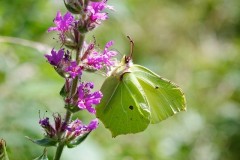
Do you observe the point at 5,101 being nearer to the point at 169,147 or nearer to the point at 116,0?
the point at 116,0

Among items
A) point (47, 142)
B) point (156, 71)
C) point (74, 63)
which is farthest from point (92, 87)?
point (156, 71)

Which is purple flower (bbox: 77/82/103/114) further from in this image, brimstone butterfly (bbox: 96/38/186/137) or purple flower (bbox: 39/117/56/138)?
brimstone butterfly (bbox: 96/38/186/137)

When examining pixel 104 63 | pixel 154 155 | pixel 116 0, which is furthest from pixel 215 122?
pixel 104 63

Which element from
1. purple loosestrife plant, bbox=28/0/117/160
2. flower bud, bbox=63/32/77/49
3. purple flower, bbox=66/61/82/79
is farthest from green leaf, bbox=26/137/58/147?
flower bud, bbox=63/32/77/49

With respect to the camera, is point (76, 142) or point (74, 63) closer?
point (74, 63)

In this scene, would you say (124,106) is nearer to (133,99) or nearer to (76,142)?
(133,99)
